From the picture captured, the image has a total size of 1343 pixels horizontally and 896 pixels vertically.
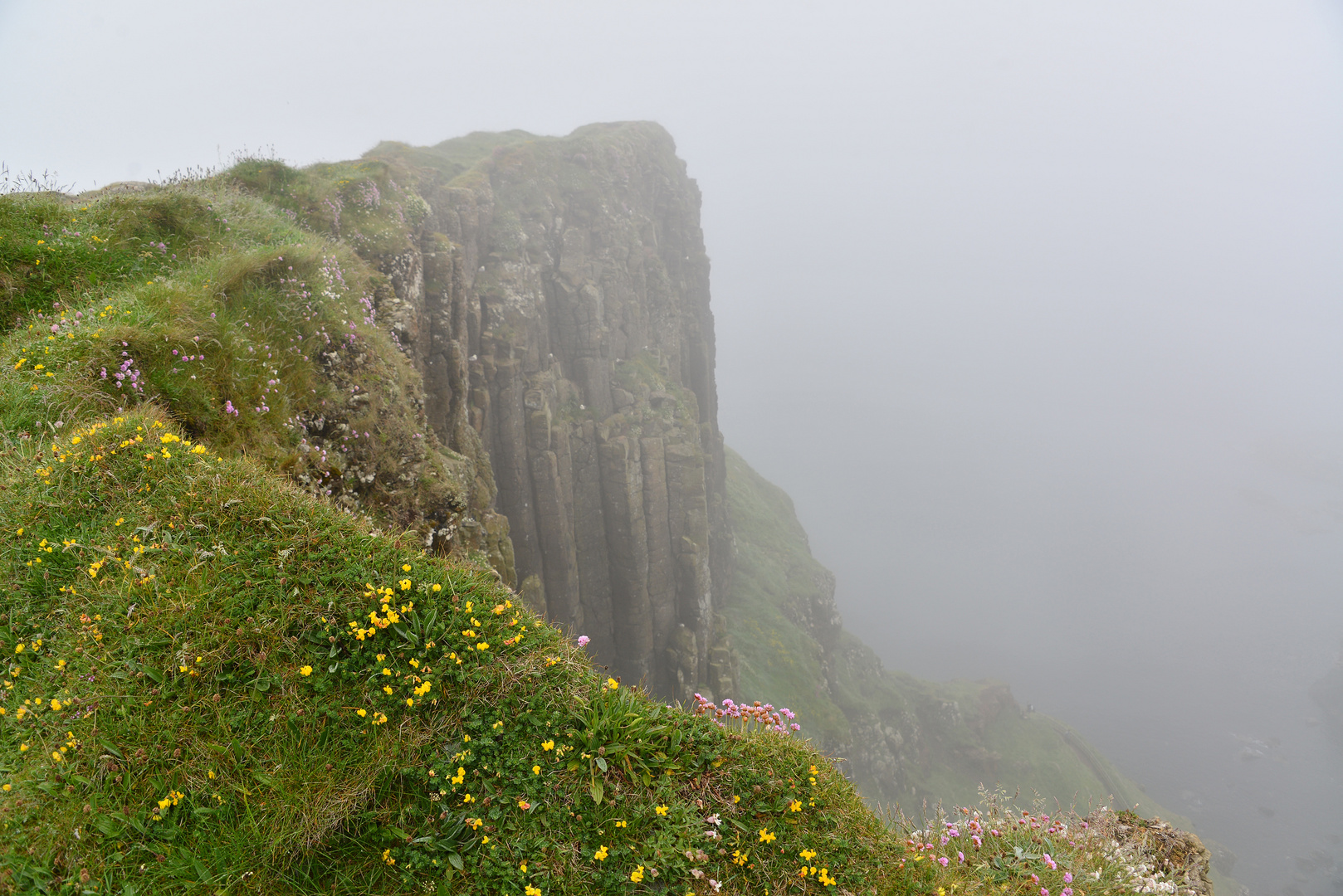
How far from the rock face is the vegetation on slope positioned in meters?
16.0

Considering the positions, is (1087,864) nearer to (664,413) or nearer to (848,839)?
(848,839)

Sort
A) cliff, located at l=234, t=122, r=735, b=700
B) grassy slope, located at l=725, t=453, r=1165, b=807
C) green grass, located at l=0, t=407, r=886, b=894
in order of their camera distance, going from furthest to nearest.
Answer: grassy slope, located at l=725, t=453, r=1165, b=807 → cliff, located at l=234, t=122, r=735, b=700 → green grass, located at l=0, t=407, r=886, b=894

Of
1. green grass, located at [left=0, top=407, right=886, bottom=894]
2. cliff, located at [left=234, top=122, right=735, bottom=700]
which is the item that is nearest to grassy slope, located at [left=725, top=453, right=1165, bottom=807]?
cliff, located at [left=234, top=122, right=735, bottom=700]

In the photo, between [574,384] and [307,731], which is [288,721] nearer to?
[307,731]

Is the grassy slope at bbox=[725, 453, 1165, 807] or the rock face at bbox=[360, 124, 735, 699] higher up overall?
the rock face at bbox=[360, 124, 735, 699]

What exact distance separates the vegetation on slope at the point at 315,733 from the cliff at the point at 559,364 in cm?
1420

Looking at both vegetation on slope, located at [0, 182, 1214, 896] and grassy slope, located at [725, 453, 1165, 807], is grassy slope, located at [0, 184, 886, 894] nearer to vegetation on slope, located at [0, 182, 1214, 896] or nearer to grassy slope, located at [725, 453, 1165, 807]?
vegetation on slope, located at [0, 182, 1214, 896]

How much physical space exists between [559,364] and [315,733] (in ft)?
126

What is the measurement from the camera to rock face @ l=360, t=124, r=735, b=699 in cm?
3262

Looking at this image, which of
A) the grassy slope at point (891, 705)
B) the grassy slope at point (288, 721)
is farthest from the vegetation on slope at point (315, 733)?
the grassy slope at point (891, 705)

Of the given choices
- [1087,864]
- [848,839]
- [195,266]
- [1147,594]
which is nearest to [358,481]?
[195,266]

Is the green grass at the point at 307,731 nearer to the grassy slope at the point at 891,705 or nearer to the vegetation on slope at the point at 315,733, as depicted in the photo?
the vegetation on slope at the point at 315,733

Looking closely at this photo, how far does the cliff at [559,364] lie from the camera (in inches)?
957

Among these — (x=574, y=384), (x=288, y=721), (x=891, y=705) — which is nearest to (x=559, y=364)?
(x=574, y=384)
